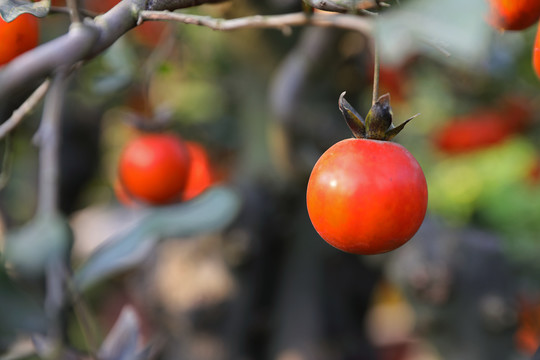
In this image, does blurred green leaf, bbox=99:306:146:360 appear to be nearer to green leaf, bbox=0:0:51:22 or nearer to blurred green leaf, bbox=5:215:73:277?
blurred green leaf, bbox=5:215:73:277

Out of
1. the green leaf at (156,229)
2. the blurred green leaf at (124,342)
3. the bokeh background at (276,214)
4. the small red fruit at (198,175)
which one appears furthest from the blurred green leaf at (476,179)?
the blurred green leaf at (124,342)

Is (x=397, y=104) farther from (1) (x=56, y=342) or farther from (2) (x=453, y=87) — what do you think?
(1) (x=56, y=342)

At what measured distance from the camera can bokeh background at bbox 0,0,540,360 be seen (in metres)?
1.52

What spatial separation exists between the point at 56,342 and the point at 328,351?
4.73 ft

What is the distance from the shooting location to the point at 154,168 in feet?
4.01

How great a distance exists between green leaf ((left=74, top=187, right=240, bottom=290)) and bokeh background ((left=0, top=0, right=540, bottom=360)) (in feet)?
0.03

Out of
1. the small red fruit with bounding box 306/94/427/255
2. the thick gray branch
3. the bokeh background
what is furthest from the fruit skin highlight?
the bokeh background

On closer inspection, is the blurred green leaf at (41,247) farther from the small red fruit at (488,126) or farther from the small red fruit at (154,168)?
the small red fruit at (488,126)

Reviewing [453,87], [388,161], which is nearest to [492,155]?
[453,87]

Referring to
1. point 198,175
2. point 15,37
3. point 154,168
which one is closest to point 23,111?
point 15,37

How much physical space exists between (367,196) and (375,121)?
4.1 inches

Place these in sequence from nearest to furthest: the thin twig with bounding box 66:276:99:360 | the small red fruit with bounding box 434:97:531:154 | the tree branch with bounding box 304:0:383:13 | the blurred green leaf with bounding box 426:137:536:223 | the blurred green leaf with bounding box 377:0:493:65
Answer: the blurred green leaf with bounding box 377:0:493:65
the tree branch with bounding box 304:0:383:13
the thin twig with bounding box 66:276:99:360
the small red fruit with bounding box 434:97:531:154
the blurred green leaf with bounding box 426:137:536:223

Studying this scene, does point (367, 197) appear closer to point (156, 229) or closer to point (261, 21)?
point (261, 21)

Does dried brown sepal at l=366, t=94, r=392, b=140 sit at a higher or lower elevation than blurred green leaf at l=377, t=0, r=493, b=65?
lower
